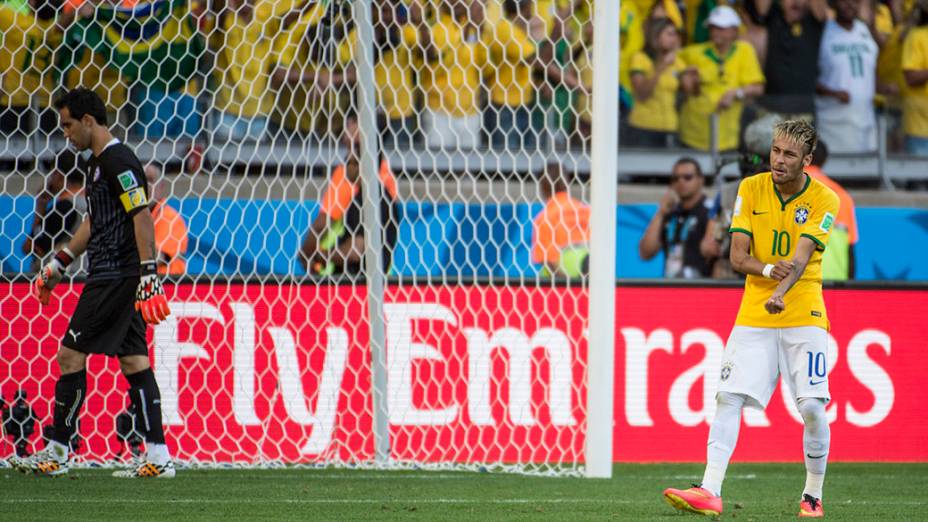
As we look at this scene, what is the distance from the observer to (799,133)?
17.9 ft

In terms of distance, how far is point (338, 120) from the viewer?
30.2 ft

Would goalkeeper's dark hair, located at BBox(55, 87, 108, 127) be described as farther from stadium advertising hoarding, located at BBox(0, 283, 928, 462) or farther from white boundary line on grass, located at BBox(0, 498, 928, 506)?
white boundary line on grass, located at BBox(0, 498, 928, 506)

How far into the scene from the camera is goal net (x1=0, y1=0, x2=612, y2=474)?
805cm

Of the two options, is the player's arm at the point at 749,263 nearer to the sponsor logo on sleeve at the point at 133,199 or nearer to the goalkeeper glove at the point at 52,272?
the sponsor logo on sleeve at the point at 133,199

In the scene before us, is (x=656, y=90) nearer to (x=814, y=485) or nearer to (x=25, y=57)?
(x=25, y=57)

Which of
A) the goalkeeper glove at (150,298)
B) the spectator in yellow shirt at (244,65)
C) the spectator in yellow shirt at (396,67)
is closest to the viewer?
the goalkeeper glove at (150,298)

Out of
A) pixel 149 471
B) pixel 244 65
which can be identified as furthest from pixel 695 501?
pixel 244 65

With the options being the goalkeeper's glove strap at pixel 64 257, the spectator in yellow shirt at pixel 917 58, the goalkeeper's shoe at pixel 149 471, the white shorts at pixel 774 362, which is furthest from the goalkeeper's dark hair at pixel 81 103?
the spectator in yellow shirt at pixel 917 58

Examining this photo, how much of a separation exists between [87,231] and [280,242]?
201cm

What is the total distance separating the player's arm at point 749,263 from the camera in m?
5.46

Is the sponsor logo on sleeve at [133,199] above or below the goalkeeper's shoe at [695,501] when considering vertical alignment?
above

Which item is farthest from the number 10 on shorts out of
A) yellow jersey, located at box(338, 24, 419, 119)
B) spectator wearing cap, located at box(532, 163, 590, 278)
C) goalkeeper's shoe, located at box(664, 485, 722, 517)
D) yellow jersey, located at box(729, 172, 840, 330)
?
yellow jersey, located at box(338, 24, 419, 119)

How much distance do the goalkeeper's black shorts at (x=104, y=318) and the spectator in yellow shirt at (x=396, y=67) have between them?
2.52m

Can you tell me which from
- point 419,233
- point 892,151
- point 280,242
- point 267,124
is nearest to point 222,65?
point 267,124
